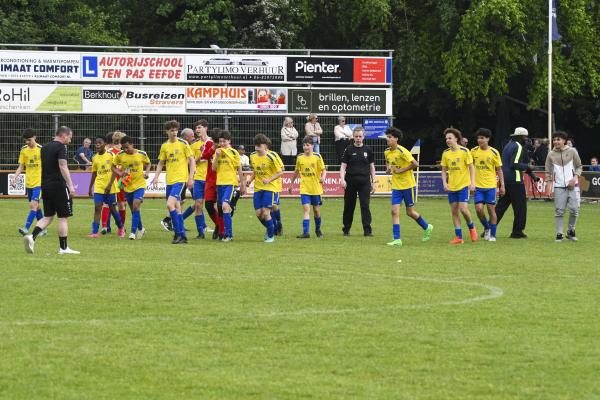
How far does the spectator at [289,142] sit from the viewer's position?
37375 mm

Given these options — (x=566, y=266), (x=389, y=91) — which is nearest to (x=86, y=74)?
(x=389, y=91)

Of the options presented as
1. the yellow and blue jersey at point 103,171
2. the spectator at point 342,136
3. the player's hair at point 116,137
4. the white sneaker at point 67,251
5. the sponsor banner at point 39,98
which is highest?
the sponsor banner at point 39,98

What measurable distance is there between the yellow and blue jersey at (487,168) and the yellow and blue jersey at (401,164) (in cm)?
143

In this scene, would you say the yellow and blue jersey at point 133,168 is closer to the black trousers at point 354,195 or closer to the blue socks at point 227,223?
the blue socks at point 227,223

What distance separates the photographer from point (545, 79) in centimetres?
4606

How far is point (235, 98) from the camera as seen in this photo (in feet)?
129

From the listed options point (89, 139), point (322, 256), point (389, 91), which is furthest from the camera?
point (389, 91)

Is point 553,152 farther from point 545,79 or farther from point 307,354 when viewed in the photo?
point 545,79

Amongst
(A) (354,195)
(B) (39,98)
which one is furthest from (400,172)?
(B) (39,98)

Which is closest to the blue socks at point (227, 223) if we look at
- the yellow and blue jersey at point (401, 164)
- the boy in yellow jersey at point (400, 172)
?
the boy in yellow jersey at point (400, 172)

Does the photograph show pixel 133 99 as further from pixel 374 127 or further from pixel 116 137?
pixel 116 137

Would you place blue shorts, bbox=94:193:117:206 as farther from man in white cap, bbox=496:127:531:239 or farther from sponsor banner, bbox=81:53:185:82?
sponsor banner, bbox=81:53:185:82

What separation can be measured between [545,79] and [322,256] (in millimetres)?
29651

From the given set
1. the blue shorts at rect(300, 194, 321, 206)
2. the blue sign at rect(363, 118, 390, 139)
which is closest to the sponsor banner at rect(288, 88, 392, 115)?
the blue sign at rect(363, 118, 390, 139)
